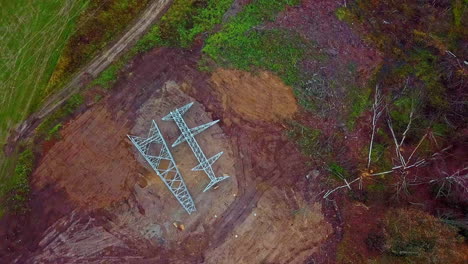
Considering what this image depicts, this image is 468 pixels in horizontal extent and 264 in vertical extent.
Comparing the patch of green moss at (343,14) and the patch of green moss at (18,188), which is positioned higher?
the patch of green moss at (18,188)

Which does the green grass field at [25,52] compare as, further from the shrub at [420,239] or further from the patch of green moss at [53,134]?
the shrub at [420,239]

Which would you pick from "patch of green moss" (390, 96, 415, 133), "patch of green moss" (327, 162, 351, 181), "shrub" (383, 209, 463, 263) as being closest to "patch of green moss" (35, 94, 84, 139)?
"patch of green moss" (327, 162, 351, 181)

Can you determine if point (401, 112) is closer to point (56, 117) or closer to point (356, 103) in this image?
point (356, 103)

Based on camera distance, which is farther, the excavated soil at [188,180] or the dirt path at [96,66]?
the dirt path at [96,66]

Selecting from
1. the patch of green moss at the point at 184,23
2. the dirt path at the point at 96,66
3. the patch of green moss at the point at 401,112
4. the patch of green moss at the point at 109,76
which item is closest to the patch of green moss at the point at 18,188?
the dirt path at the point at 96,66

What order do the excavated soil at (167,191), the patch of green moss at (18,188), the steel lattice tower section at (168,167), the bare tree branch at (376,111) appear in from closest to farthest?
the patch of green moss at (18,188), the excavated soil at (167,191), the steel lattice tower section at (168,167), the bare tree branch at (376,111)

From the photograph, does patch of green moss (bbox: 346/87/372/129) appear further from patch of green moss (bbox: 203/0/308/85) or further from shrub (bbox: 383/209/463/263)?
shrub (bbox: 383/209/463/263)

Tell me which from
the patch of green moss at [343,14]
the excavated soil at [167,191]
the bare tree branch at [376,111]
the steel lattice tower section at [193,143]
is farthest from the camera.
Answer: the patch of green moss at [343,14]

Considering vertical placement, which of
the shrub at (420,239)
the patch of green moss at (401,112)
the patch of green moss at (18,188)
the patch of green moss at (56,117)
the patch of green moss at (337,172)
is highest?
the patch of green moss at (56,117)

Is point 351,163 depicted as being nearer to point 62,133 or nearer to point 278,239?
Result: point 278,239
